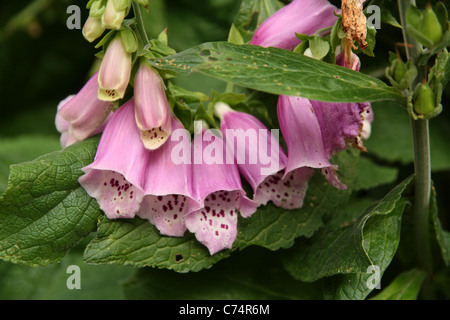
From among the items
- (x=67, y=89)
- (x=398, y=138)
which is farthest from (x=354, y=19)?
(x=67, y=89)

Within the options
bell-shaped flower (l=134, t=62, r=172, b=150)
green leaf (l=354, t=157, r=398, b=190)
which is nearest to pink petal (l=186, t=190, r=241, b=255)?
bell-shaped flower (l=134, t=62, r=172, b=150)

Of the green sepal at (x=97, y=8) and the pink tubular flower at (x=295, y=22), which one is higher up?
the pink tubular flower at (x=295, y=22)

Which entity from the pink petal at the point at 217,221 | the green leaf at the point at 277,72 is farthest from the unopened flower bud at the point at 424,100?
the pink petal at the point at 217,221

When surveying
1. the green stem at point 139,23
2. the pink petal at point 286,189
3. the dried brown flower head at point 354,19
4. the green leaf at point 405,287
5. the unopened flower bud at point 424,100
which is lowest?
the green leaf at point 405,287

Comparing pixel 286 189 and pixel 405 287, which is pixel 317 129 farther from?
pixel 405 287

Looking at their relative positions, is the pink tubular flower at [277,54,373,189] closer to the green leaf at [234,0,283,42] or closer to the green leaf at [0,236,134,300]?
the green leaf at [234,0,283,42]

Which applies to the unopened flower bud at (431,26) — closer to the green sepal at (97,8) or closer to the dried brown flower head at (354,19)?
the dried brown flower head at (354,19)

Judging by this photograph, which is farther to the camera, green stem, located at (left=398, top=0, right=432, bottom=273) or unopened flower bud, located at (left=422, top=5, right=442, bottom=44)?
green stem, located at (left=398, top=0, right=432, bottom=273)
